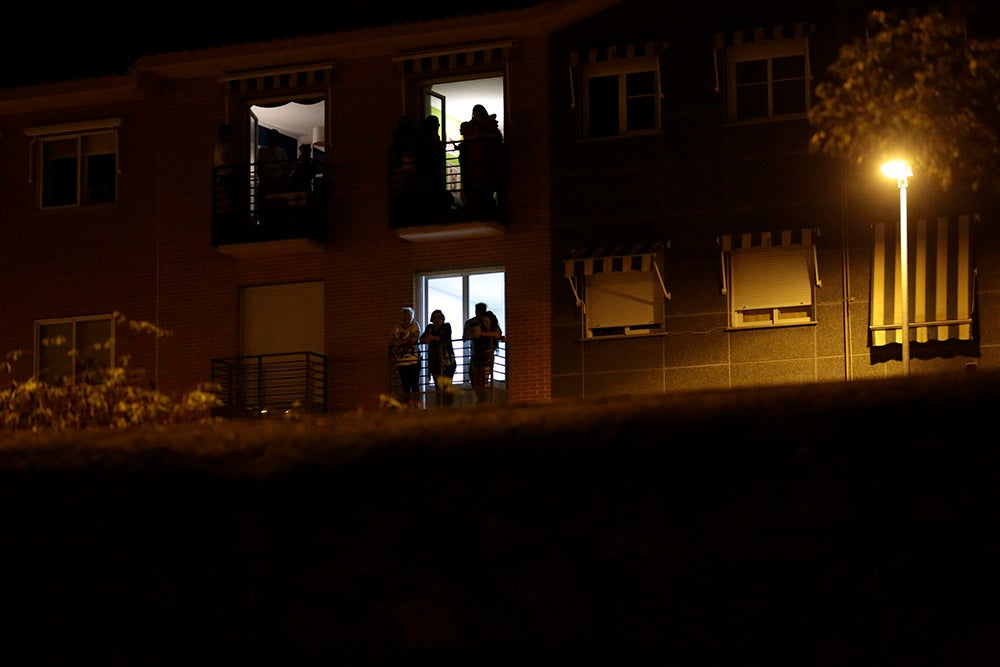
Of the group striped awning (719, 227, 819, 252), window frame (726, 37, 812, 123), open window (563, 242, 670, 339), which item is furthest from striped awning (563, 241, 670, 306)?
window frame (726, 37, 812, 123)

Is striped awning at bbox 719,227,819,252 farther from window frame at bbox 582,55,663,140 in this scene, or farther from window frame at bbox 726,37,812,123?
window frame at bbox 582,55,663,140

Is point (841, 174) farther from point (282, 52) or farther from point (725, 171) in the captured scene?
point (282, 52)

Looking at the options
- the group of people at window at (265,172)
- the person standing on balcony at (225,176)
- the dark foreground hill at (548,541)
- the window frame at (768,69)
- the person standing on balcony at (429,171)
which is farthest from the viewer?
the person standing on balcony at (225,176)

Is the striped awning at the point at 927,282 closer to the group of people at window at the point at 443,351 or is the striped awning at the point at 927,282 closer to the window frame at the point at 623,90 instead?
the window frame at the point at 623,90

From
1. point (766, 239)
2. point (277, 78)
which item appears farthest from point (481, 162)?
point (766, 239)

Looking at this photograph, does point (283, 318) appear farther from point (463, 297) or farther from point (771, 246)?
point (771, 246)

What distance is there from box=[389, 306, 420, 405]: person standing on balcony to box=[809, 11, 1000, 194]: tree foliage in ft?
28.3

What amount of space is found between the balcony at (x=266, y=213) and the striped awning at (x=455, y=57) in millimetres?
2257

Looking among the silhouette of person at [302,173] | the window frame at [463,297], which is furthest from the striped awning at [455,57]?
the window frame at [463,297]

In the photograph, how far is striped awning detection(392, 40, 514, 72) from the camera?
30531 millimetres

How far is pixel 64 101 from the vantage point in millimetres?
33344

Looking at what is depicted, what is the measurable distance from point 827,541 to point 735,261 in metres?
16.4

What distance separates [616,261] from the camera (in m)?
29.0

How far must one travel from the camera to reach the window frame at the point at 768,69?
1127 inches
